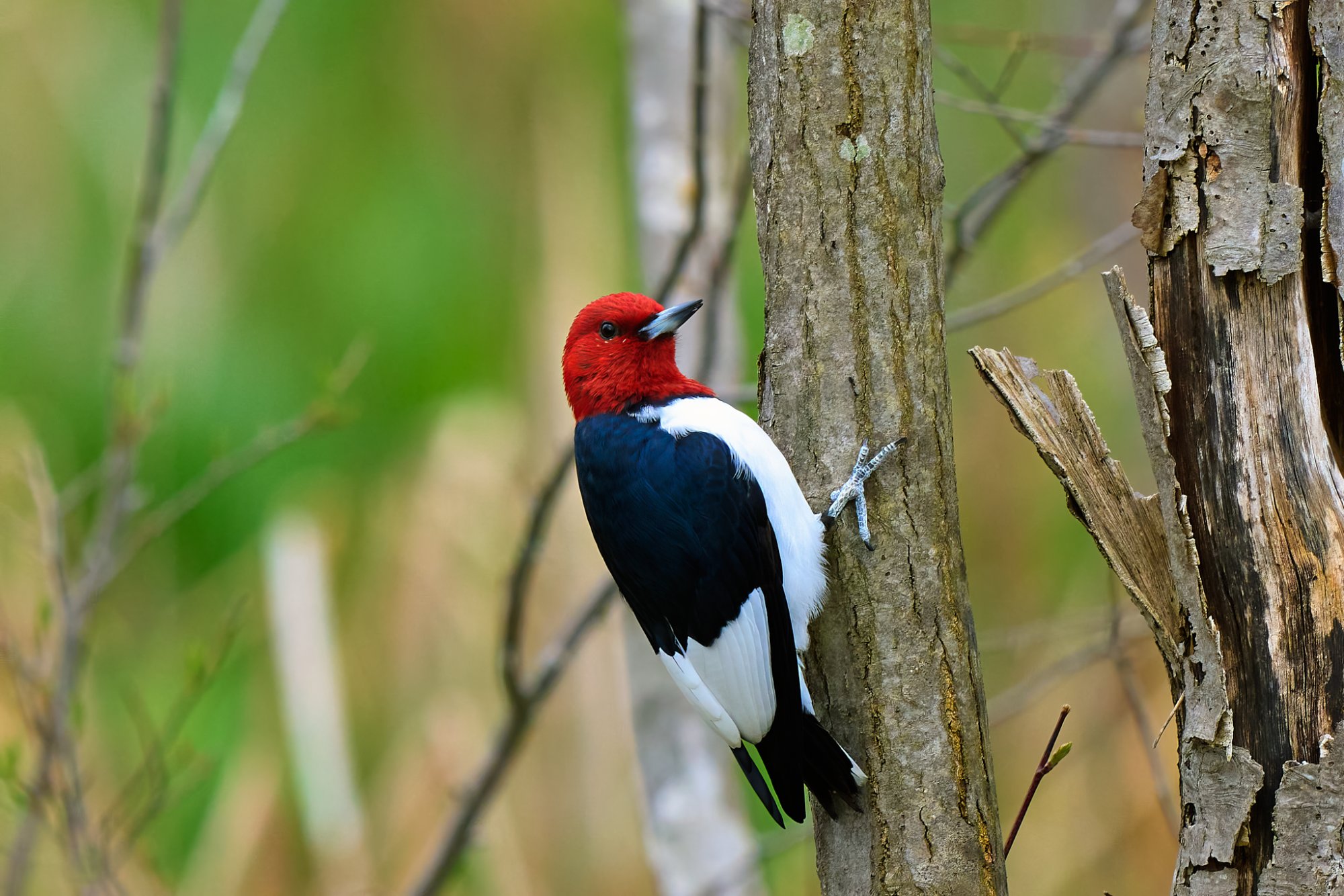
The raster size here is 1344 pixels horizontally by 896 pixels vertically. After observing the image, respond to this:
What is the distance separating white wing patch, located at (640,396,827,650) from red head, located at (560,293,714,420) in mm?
83

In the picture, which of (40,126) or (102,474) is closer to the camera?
(102,474)

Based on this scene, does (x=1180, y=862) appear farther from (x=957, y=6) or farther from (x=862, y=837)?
(x=957, y=6)

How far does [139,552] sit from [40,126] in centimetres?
187

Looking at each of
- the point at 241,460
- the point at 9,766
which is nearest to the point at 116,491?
the point at 241,460

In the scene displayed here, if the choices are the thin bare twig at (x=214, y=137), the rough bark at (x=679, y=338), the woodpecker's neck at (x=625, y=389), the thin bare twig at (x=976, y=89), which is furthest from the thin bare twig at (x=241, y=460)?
the thin bare twig at (x=976, y=89)

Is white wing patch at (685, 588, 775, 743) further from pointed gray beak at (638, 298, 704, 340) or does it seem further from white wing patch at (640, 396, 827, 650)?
pointed gray beak at (638, 298, 704, 340)

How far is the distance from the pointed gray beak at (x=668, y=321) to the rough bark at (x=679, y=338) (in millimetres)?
1017

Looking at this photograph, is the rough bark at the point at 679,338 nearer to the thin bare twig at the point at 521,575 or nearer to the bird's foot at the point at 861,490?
the thin bare twig at the point at 521,575

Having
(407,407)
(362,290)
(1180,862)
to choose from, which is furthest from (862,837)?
(362,290)

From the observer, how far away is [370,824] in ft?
13.7

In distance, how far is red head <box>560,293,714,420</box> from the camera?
250 cm

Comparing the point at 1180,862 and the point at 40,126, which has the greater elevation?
the point at 40,126

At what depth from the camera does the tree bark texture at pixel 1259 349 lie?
4.71 feet

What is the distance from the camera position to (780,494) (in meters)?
2.01
